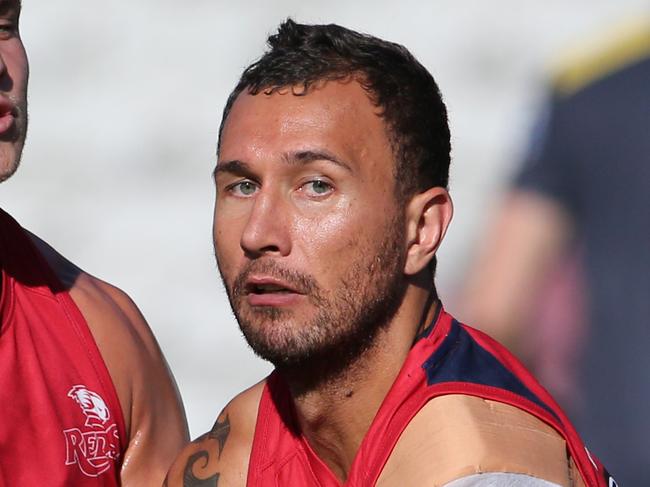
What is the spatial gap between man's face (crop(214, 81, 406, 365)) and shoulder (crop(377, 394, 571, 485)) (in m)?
0.31

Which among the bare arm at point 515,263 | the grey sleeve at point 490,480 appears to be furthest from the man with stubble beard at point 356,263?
the bare arm at point 515,263

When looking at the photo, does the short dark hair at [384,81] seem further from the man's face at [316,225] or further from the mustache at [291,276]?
the mustache at [291,276]

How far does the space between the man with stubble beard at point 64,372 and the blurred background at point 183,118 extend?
347cm

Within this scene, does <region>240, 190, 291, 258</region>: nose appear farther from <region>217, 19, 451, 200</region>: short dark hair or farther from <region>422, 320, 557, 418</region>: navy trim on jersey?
<region>422, 320, 557, 418</region>: navy trim on jersey

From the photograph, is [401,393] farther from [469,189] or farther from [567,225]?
[469,189]

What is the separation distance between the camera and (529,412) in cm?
302

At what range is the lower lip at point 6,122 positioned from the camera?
3504 millimetres

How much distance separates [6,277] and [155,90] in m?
4.18

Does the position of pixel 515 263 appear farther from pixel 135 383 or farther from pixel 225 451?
pixel 135 383

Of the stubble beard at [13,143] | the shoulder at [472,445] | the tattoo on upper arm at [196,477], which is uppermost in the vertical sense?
the stubble beard at [13,143]

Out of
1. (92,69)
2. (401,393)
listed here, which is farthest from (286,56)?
(92,69)

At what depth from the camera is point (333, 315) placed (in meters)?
3.11

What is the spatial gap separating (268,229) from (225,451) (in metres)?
0.75

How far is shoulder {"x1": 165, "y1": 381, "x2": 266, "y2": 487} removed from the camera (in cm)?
354
